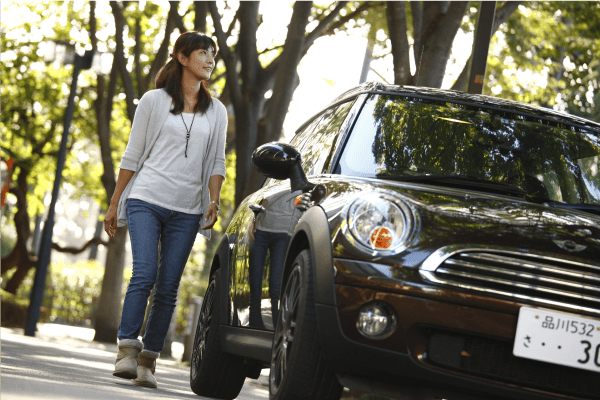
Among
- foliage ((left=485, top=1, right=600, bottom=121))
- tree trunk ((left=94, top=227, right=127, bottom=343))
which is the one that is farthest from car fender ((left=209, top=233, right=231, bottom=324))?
tree trunk ((left=94, top=227, right=127, bottom=343))

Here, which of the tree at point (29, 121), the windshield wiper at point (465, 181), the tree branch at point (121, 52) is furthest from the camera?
the tree at point (29, 121)

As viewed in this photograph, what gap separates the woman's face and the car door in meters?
0.81

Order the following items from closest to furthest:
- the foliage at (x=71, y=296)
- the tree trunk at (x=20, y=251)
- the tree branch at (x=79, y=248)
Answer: the tree branch at (x=79, y=248)
the tree trunk at (x=20, y=251)
the foliage at (x=71, y=296)

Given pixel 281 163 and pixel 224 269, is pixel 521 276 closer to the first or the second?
pixel 281 163

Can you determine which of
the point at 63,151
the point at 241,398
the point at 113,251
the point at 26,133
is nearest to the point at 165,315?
the point at 241,398

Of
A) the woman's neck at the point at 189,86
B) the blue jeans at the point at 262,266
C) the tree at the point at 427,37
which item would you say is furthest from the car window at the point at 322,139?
the tree at the point at 427,37

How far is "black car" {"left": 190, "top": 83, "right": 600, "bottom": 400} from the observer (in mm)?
3414

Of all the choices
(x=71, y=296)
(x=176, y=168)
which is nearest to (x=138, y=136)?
(x=176, y=168)

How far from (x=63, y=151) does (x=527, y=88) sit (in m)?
9.61

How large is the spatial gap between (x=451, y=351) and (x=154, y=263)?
2.46m

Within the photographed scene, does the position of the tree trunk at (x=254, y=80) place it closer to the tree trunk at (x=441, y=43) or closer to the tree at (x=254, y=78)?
the tree at (x=254, y=78)

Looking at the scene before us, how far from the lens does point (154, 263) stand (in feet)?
17.9

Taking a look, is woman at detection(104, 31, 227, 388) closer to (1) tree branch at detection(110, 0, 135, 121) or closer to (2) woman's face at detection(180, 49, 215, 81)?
(2) woman's face at detection(180, 49, 215, 81)

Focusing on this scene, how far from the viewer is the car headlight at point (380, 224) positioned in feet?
11.7
